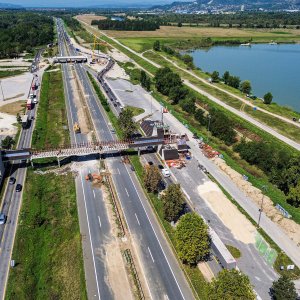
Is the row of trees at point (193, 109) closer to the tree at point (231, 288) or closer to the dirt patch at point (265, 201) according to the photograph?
the dirt patch at point (265, 201)

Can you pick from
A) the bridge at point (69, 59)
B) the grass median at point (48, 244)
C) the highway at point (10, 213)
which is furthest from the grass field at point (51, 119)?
the bridge at point (69, 59)

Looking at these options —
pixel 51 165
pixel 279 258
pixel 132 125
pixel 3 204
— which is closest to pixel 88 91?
pixel 132 125

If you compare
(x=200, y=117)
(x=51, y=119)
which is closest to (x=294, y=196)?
(x=200, y=117)

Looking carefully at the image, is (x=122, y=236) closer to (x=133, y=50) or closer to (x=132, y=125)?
(x=132, y=125)

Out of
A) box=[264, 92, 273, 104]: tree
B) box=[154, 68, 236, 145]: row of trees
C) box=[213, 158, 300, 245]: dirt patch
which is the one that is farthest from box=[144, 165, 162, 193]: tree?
box=[264, 92, 273, 104]: tree

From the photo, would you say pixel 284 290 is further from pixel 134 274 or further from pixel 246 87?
pixel 246 87

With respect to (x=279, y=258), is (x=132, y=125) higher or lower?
higher
